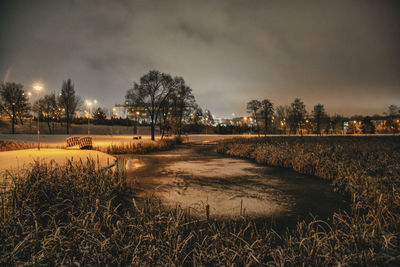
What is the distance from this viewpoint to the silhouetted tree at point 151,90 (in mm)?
31828

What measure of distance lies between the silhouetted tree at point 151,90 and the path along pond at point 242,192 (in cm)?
2099

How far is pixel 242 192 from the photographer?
8.69m

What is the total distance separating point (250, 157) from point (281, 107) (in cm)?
7739

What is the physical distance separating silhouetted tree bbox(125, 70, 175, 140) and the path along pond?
20986mm

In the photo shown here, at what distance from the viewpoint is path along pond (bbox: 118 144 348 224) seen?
673cm

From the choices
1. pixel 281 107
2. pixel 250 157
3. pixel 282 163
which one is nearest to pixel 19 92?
pixel 250 157

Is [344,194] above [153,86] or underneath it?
underneath

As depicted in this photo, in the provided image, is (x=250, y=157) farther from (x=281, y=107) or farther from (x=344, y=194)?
(x=281, y=107)

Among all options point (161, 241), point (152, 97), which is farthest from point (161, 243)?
point (152, 97)

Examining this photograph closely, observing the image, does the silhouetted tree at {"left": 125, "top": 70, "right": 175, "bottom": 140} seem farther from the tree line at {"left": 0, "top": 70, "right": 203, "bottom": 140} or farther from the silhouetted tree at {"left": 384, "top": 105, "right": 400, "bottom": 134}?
the silhouetted tree at {"left": 384, "top": 105, "right": 400, "bottom": 134}

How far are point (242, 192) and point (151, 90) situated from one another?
26829 millimetres

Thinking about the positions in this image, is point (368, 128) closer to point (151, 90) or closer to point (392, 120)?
point (392, 120)

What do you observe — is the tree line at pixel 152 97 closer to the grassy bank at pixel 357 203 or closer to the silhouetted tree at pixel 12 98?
the silhouetted tree at pixel 12 98

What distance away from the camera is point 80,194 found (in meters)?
6.05
